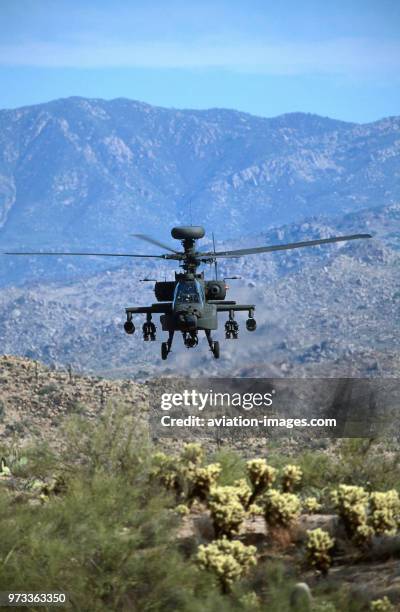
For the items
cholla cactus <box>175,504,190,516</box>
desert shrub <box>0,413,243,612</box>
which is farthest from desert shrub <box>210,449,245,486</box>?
desert shrub <box>0,413,243,612</box>

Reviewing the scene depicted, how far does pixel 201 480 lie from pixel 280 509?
2.66m

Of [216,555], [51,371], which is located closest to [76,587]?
[216,555]

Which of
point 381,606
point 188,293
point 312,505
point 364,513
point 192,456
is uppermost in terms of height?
point 188,293

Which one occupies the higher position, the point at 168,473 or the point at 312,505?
the point at 168,473

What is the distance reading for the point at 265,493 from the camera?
29266 mm

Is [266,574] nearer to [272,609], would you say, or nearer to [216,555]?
[216,555]

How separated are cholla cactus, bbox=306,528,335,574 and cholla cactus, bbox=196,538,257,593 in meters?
1.38

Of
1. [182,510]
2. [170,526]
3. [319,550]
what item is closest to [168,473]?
[182,510]

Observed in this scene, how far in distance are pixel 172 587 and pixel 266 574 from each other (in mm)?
2338

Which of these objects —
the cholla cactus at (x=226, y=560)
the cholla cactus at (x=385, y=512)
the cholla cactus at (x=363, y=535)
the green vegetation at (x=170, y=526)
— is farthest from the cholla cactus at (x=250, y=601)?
the cholla cactus at (x=385, y=512)

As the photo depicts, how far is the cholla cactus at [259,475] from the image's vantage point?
1137 inches

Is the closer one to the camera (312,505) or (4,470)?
(312,505)

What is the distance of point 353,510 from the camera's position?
26.8m

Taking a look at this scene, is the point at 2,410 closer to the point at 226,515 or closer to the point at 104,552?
the point at 226,515
